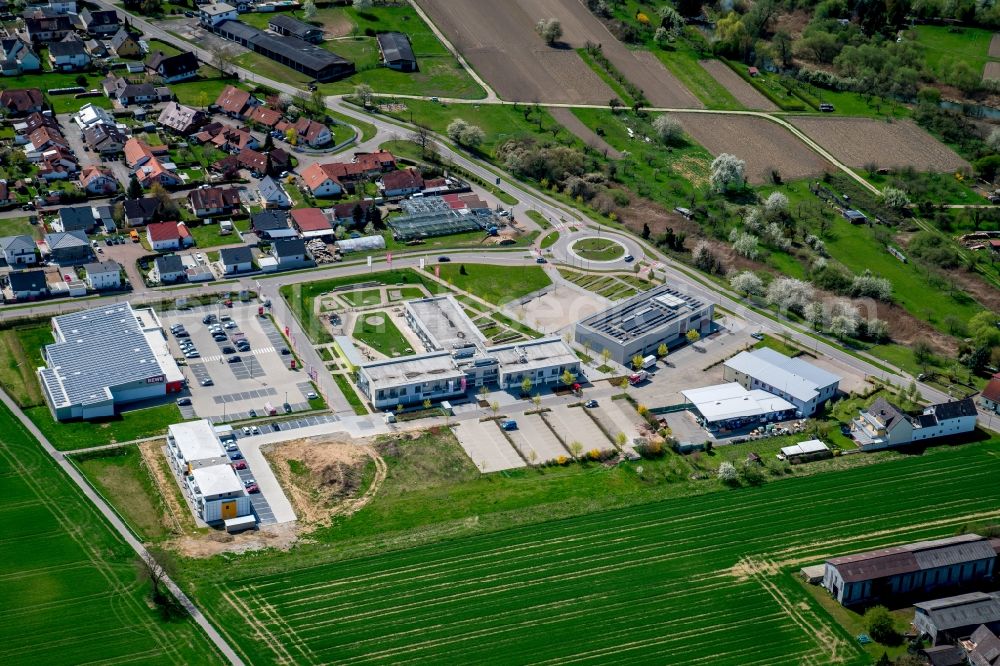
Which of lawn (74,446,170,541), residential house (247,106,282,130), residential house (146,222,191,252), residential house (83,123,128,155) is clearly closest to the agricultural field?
lawn (74,446,170,541)

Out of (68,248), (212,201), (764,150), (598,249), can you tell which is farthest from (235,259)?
(764,150)

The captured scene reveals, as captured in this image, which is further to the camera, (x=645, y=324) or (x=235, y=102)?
(x=235, y=102)

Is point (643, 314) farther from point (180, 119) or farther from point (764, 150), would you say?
point (180, 119)

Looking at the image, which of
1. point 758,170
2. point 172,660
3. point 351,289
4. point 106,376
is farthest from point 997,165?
point 172,660

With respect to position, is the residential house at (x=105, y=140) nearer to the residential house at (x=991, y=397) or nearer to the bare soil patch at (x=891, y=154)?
the bare soil patch at (x=891, y=154)

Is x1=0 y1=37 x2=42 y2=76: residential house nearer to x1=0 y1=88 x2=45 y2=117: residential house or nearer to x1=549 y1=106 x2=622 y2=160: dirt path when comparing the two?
x1=0 y1=88 x2=45 y2=117: residential house

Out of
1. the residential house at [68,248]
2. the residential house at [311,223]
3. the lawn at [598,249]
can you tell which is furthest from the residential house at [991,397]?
the residential house at [68,248]
